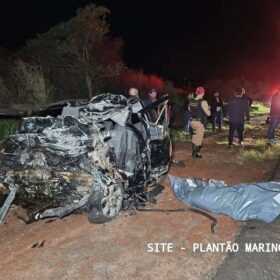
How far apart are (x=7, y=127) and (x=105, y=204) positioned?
6270 millimetres

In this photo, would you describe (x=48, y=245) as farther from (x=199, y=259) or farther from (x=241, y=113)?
(x=241, y=113)

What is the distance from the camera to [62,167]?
496 cm

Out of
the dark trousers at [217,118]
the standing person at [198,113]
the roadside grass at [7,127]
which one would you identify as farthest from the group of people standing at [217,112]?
the roadside grass at [7,127]

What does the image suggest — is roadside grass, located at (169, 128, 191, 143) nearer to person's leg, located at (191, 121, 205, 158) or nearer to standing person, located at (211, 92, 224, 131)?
standing person, located at (211, 92, 224, 131)

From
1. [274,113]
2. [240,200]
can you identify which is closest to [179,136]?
[274,113]

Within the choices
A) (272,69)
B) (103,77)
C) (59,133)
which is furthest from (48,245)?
(272,69)

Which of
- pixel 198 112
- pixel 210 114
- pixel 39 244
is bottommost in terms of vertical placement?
pixel 39 244

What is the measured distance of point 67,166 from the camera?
497cm

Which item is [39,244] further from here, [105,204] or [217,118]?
[217,118]

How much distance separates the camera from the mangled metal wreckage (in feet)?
16.2

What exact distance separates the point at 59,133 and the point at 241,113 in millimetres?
7384

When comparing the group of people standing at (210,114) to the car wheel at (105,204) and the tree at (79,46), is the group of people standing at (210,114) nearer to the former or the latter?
the tree at (79,46)

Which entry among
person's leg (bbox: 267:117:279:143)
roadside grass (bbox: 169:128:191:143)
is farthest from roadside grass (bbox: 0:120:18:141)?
person's leg (bbox: 267:117:279:143)

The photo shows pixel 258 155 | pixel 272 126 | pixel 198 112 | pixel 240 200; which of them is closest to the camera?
pixel 240 200
